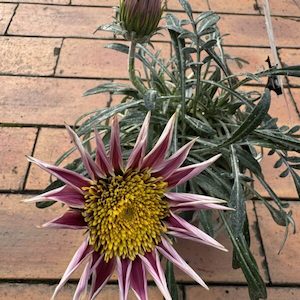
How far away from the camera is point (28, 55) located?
4.80 ft

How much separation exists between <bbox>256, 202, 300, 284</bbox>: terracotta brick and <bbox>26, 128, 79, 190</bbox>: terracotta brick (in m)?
0.49

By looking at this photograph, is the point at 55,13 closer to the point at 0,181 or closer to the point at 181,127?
the point at 0,181

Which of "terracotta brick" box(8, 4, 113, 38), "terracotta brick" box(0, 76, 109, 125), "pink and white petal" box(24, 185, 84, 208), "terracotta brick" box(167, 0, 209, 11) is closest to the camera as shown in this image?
"pink and white petal" box(24, 185, 84, 208)

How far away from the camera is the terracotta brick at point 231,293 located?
99 centimetres

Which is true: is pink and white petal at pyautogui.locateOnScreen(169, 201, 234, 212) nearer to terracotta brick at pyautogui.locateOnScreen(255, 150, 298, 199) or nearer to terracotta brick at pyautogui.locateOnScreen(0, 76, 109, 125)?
terracotta brick at pyautogui.locateOnScreen(255, 150, 298, 199)

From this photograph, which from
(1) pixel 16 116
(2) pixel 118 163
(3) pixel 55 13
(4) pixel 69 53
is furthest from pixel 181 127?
(3) pixel 55 13

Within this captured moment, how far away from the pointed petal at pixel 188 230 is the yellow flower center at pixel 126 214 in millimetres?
11

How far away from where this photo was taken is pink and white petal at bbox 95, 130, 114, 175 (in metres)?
0.56

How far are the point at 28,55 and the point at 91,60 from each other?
19cm

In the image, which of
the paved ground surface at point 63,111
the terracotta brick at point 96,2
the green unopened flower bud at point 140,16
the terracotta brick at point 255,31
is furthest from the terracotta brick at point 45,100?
the green unopened flower bud at point 140,16

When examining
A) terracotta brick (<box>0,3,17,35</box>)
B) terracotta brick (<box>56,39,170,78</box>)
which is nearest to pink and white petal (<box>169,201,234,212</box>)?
terracotta brick (<box>56,39,170,78</box>)

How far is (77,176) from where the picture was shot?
1.88ft

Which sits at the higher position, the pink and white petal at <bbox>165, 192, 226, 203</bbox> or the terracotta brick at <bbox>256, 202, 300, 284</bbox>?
the pink and white petal at <bbox>165, 192, 226, 203</bbox>

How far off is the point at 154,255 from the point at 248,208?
58 centimetres
